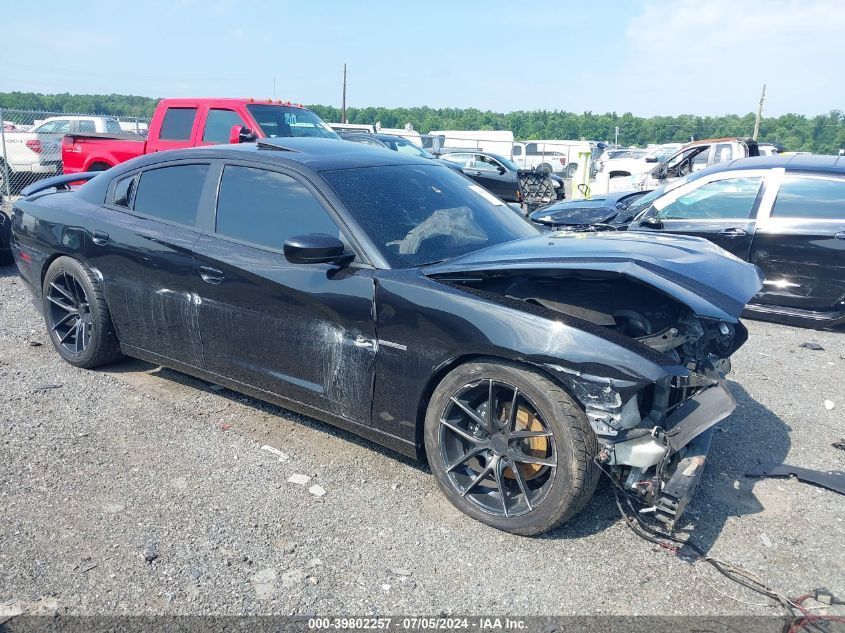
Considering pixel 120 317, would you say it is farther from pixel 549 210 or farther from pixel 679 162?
pixel 679 162

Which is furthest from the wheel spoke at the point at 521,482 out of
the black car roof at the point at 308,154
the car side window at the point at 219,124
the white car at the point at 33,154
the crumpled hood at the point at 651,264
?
the white car at the point at 33,154

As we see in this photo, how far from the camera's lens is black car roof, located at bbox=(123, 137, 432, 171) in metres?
3.97

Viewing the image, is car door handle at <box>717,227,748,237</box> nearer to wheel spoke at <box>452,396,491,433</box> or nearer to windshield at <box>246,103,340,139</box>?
wheel spoke at <box>452,396,491,433</box>

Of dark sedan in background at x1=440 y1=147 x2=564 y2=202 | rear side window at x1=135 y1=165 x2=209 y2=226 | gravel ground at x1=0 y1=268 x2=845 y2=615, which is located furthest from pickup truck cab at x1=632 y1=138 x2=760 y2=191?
rear side window at x1=135 y1=165 x2=209 y2=226

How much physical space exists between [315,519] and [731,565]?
6.04 feet

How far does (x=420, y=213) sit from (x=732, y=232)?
4157 mm

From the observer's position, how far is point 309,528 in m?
3.14

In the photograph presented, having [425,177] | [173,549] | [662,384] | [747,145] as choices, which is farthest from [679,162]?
[173,549]

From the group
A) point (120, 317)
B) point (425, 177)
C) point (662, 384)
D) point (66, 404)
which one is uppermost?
point (425, 177)

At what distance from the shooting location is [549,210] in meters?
8.10

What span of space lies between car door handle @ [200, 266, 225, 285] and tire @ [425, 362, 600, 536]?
59.3 inches

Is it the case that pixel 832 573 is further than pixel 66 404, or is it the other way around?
pixel 66 404

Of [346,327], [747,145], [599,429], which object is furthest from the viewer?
[747,145]

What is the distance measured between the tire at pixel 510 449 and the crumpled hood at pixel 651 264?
1.73 feet
